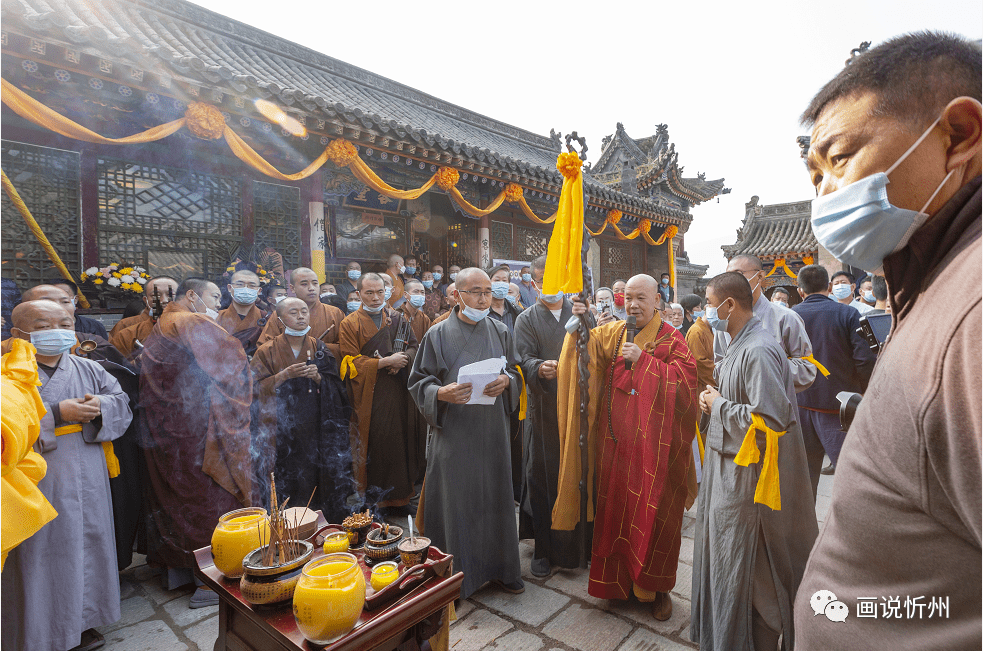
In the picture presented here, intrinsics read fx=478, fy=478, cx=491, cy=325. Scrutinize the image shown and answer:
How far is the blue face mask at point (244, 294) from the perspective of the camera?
4395 millimetres

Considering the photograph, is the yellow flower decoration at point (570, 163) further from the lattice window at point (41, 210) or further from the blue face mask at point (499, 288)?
the lattice window at point (41, 210)

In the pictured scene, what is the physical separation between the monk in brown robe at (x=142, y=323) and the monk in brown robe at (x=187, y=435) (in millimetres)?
946

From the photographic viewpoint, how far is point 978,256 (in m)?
0.73

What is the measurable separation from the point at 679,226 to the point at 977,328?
45.6 ft

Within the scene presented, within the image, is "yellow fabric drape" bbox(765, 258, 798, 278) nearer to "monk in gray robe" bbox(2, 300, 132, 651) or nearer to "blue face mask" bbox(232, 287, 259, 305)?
"blue face mask" bbox(232, 287, 259, 305)

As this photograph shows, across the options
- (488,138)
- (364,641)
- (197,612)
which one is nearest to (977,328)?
(364,641)

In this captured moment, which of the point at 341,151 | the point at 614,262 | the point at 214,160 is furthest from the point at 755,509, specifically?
the point at 614,262

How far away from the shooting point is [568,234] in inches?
137

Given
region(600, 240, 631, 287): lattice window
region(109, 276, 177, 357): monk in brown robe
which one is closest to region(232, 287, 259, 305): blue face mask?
region(109, 276, 177, 357): monk in brown robe

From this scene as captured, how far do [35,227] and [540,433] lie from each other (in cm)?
485

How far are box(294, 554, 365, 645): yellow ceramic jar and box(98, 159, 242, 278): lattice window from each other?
227 inches

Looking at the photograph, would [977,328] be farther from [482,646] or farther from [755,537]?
[482,646]

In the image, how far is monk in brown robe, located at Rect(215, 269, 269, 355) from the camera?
4410mm

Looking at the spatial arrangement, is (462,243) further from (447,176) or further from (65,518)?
(65,518)
